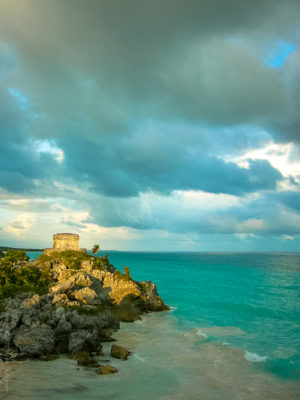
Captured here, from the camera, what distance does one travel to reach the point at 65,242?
53031mm

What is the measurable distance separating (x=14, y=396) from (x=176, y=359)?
11.2 meters

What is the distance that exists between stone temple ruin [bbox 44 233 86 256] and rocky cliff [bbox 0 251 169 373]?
6086 millimetres

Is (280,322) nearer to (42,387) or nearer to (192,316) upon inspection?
(192,316)

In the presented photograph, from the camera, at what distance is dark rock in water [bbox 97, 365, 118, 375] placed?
17.9 meters

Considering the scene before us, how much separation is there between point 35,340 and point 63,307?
5.48 meters

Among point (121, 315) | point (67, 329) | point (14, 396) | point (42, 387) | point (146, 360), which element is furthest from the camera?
point (121, 315)

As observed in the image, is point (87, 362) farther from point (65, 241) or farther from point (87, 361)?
point (65, 241)

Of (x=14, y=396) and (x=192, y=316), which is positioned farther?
(x=192, y=316)

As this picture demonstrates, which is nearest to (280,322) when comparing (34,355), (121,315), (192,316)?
(192,316)

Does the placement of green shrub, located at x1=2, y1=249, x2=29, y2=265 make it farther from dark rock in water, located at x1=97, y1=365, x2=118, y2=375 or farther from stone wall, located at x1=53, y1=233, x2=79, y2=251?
dark rock in water, located at x1=97, y1=365, x2=118, y2=375

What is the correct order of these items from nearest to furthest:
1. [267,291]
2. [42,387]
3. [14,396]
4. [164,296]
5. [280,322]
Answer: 1. [14,396]
2. [42,387]
3. [280,322]
4. [164,296]
5. [267,291]

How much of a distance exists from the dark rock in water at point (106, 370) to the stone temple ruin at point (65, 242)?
36269 mm

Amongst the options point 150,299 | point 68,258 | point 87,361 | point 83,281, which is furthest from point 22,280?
point 87,361

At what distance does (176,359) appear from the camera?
21844 mm
